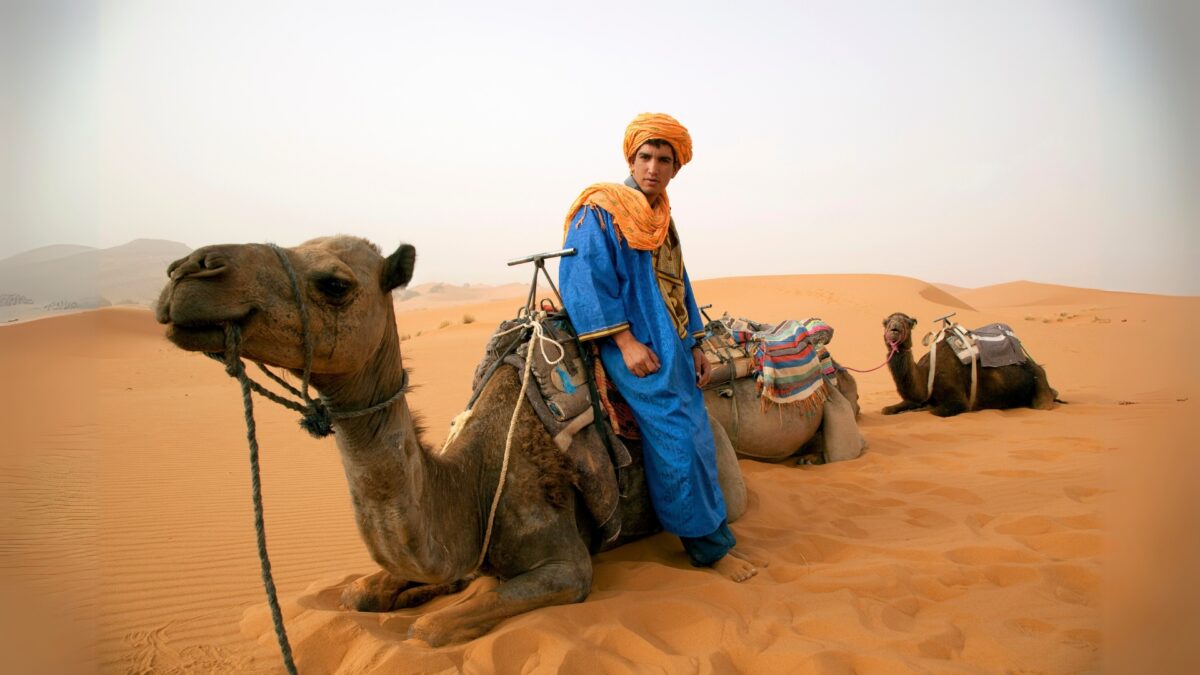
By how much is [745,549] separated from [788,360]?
212 cm

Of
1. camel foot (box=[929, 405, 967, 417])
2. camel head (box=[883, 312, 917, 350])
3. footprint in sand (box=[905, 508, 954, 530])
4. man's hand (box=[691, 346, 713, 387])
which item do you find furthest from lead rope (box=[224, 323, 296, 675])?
camel foot (box=[929, 405, 967, 417])

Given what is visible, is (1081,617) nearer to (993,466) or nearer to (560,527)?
(560,527)

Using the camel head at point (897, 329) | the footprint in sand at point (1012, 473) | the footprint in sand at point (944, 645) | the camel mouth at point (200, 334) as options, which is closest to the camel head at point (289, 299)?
the camel mouth at point (200, 334)

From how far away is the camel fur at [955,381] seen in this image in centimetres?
838

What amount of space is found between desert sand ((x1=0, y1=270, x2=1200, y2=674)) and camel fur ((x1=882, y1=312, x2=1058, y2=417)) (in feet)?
1.45

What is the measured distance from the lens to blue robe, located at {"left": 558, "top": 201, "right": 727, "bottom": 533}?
3523 mm

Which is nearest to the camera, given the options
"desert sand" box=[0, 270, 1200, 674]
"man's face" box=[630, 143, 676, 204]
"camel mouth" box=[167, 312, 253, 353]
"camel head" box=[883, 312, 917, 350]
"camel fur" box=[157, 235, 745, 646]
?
"desert sand" box=[0, 270, 1200, 674]

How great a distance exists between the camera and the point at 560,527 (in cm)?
319

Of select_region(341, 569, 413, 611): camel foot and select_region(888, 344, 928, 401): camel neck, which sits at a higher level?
select_region(888, 344, 928, 401): camel neck

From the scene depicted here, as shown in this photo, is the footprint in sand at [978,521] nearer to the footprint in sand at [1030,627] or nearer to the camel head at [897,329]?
the footprint in sand at [1030,627]

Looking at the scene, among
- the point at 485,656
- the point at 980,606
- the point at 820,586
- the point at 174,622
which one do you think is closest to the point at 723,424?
the point at 820,586

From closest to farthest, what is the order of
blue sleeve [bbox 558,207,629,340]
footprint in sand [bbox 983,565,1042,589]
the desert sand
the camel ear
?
the desert sand, the camel ear, footprint in sand [bbox 983,565,1042,589], blue sleeve [bbox 558,207,629,340]

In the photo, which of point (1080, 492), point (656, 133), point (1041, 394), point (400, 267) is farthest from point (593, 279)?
point (1041, 394)

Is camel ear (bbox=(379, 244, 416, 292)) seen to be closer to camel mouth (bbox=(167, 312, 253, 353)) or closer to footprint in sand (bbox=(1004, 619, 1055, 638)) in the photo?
camel mouth (bbox=(167, 312, 253, 353))
